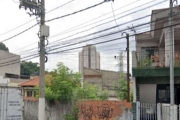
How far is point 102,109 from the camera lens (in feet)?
47.5

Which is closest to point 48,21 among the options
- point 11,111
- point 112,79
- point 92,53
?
point 11,111

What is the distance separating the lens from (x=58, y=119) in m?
17.2

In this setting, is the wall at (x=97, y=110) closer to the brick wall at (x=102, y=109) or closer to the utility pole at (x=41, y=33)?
the brick wall at (x=102, y=109)

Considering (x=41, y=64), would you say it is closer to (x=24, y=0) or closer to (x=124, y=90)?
(x=24, y=0)

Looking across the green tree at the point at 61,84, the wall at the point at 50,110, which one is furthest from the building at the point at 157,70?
the wall at the point at 50,110

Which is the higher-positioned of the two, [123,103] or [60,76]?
[60,76]

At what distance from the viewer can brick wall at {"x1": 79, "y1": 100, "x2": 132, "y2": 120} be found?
13828mm

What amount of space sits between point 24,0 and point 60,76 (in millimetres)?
6103

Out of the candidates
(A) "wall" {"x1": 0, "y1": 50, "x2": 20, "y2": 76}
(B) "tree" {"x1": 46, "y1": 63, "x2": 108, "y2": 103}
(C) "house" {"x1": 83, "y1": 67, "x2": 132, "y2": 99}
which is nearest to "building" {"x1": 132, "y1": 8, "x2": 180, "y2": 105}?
(B) "tree" {"x1": 46, "y1": 63, "x2": 108, "y2": 103}

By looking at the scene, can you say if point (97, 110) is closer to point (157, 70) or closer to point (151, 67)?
point (151, 67)

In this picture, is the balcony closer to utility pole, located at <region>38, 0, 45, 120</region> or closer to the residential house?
the residential house

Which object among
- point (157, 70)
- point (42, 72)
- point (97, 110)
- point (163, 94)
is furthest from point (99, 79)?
point (42, 72)

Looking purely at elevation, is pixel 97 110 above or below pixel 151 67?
below

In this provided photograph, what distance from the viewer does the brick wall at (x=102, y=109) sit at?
45.4 ft
